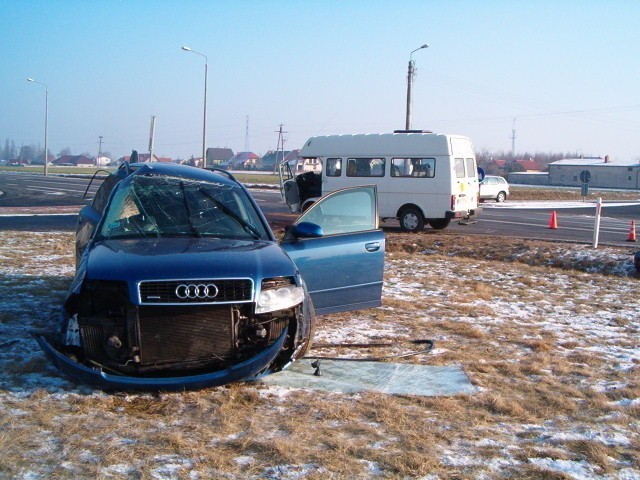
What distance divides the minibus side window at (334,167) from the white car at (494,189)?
20375 mm

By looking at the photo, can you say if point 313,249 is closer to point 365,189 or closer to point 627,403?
point 365,189

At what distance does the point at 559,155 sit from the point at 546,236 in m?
152

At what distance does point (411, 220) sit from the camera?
1920cm

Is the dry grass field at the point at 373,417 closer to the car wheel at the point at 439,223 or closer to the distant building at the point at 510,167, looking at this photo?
the car wheel at the point at 439,223

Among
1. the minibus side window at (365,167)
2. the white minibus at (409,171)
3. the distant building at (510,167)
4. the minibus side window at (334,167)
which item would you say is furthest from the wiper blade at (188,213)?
the distant building at (510,167)

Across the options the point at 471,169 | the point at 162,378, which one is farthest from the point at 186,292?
the point at 471,169

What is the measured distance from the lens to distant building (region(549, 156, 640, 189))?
8512 cm

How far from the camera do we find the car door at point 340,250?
21.6 feet

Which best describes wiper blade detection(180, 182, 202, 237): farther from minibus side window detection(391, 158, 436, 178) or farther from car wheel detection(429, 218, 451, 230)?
car wheel detection(429, 218, 451, 230)

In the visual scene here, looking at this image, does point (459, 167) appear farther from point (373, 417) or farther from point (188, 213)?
point (373, 417)

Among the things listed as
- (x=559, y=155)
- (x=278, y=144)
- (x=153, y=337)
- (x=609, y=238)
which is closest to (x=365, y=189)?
(x=153, y=337)

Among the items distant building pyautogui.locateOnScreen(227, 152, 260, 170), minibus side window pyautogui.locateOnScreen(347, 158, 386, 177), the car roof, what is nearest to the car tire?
minibus side window pyautogui.locateOnScreen(347, 158, 386, 177)

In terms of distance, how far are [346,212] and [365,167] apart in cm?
1253

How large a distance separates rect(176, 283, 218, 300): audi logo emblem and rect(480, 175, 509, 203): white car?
116ft
